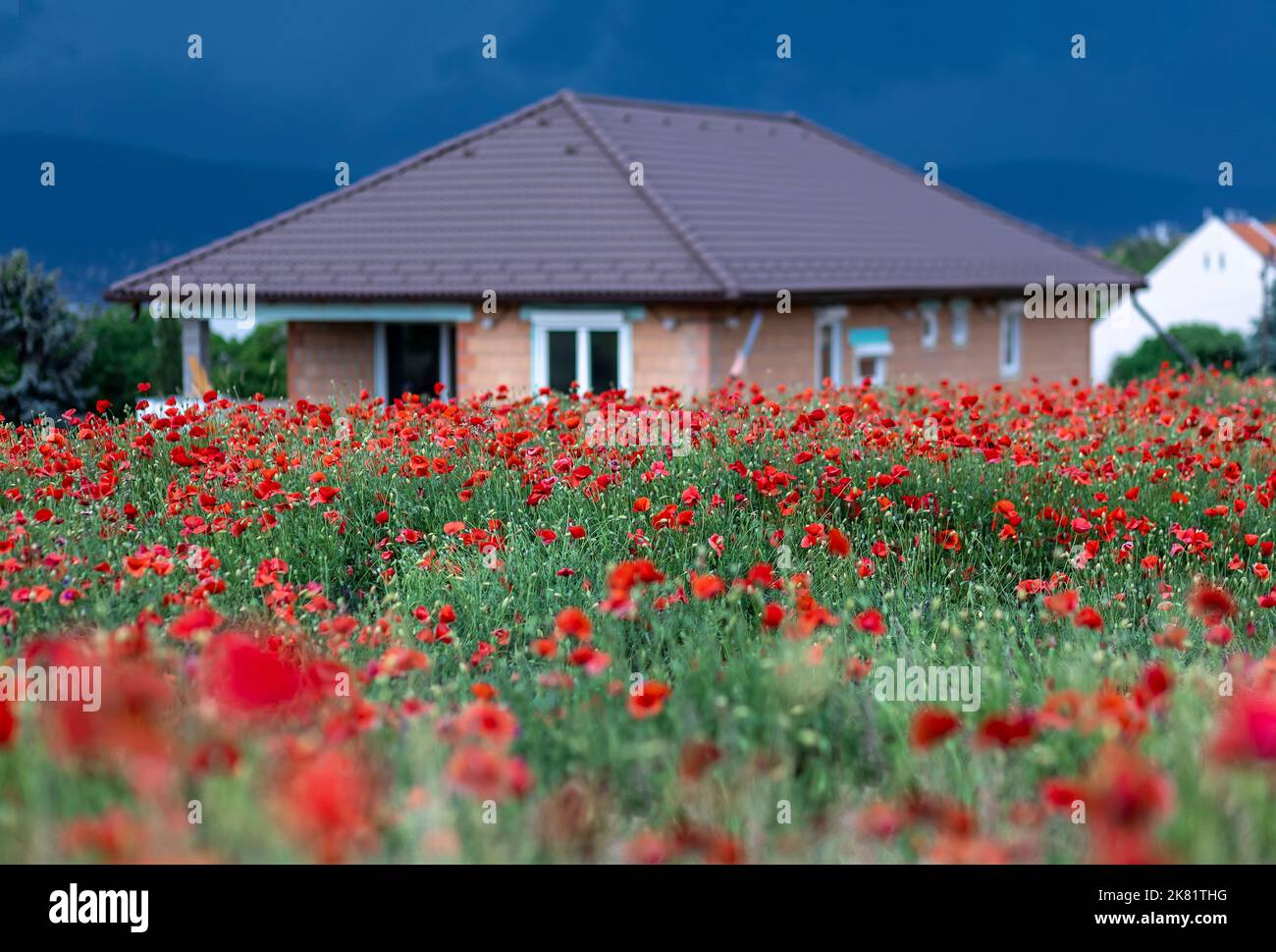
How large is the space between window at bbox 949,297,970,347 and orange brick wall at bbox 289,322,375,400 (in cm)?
1015

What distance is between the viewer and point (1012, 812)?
3.61 metres

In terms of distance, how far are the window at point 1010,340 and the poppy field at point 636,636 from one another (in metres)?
17.0

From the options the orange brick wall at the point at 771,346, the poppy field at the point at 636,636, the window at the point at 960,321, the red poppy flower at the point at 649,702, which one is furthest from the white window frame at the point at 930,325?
the red poppy flower at the point at 649,702

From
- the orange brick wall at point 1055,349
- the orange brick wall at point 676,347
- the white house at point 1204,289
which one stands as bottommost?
the orange brick wall at point 676,347

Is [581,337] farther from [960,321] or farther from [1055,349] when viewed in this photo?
[1055,349]

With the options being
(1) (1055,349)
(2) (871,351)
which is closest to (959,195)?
(1) (1055,349)

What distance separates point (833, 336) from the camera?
23.1 m

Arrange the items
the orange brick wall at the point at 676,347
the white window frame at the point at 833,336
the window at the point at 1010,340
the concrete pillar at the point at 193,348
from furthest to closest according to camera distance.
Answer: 1. the window at the point at 1010,340
2. the concrete pillar at the point at 193,348
3. the white window frame at the point at 833,336
4. the orange brick wall at the point at 676,347

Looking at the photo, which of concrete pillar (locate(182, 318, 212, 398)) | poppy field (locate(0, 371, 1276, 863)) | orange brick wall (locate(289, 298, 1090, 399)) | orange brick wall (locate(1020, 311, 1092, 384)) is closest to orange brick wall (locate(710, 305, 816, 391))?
orange brick wall (locate(289, 298, 1090, 399))

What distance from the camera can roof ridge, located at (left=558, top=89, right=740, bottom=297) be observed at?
65.7 ft

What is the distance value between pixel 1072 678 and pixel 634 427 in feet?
14.4

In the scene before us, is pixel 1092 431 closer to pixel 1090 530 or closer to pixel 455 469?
pixel 1090 530

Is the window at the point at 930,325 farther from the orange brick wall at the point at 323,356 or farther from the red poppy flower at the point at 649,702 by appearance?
the red poppy flower at the point at 649,702

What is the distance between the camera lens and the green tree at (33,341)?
2591cm
